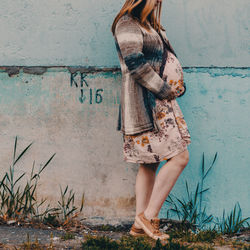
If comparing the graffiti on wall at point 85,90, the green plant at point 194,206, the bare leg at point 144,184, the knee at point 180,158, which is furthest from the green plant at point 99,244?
the graffiti on wall at point 85,90

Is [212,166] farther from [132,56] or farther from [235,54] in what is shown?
[132,56]

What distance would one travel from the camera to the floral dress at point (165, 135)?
9.00ft

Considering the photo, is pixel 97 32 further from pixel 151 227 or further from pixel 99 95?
pixel 151 227

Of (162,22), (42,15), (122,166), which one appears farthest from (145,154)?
(42,15)

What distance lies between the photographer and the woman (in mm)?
2665

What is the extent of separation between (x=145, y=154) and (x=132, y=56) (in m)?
0.68

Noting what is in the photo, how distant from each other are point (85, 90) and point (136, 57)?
0.85m

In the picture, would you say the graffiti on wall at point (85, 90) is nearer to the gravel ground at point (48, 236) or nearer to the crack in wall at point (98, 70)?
the crack in wall at point (98, 70)

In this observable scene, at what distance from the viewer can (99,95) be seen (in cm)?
335

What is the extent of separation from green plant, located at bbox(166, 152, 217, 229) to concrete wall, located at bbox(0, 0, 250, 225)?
5 centimetres

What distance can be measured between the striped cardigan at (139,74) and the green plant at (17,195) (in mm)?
954

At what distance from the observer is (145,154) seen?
9.12 ft

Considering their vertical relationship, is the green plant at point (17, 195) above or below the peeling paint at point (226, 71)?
below

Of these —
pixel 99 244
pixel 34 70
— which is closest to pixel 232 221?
pixel 99 244
